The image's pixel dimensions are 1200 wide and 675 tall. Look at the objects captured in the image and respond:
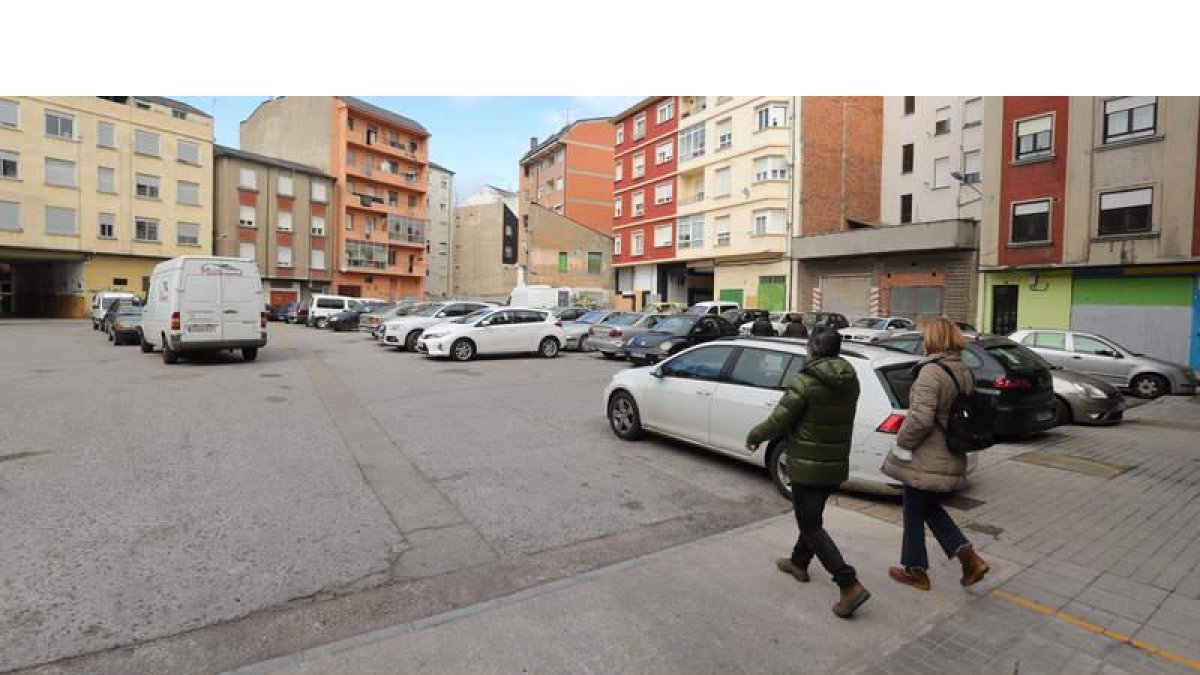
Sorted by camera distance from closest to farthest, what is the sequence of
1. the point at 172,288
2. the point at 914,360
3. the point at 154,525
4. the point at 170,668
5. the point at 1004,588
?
the point at 170,668 → the point at 1004,588 → the point at 154,525 → the point at 914,360 → the point at 172,288

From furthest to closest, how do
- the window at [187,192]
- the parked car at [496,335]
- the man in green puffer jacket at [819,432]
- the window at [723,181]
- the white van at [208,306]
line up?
the window at [187,192] → the window at [723,181] → the parked car at [496,335] → the white van at [208,306] → the man in green puffer jacket at [819,432]

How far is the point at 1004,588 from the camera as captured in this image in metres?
3.86

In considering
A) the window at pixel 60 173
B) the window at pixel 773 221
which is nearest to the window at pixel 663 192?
the window at pixel 773 221

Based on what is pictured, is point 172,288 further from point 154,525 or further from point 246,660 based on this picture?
point 246,660

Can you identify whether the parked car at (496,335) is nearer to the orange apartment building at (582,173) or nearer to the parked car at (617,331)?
the parked car at (617,331)

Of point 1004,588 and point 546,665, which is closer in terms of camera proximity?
point 546,665

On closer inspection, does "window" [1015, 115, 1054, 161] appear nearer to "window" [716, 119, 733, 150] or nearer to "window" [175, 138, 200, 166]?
"window" [716, 119, 733, 150]

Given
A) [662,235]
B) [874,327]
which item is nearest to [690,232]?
[662,235]

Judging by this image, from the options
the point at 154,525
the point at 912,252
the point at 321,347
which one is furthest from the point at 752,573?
the point at 912,252

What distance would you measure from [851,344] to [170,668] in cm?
604

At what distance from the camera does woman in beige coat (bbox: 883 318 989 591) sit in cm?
370

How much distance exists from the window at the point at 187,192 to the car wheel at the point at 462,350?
121 ft

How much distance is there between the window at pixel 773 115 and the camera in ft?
107

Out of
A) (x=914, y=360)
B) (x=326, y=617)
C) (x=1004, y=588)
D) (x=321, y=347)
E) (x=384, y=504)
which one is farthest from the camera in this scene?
(x=321, y=347)
